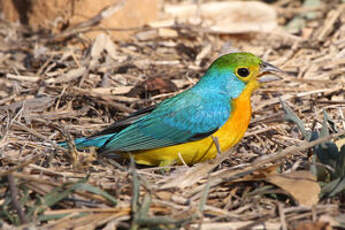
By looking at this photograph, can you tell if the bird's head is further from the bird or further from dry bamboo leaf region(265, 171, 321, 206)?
dry bamboo leaf region(265, 171, 321, 206)

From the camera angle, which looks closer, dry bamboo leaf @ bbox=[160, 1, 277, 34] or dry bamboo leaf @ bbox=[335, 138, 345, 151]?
dry bamboo leaf @ bbox=[335, 138, 345, 151]

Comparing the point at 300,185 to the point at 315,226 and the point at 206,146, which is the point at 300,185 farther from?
the point at 206,146

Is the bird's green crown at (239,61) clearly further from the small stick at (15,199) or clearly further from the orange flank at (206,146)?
the small stick at (15,199)

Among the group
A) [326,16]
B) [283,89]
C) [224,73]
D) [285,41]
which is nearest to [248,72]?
[224,73]

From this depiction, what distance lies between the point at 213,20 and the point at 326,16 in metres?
1.54

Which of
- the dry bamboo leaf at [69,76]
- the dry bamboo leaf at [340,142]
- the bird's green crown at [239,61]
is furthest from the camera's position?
the dry bamboo leaf at [69,76]

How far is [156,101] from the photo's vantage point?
5.16 meters

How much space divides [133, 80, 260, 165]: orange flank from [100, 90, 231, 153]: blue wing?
44 millimetres

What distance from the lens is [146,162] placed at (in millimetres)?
4227

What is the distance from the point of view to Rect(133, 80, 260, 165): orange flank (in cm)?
406

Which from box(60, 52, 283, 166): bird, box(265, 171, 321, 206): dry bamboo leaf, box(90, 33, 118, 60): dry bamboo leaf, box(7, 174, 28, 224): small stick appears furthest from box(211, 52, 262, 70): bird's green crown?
box(7, 174, 28, 224): small stick

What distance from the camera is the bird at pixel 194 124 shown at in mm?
4062

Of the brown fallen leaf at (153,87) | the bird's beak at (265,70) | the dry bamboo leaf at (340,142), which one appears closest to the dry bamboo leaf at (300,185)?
the dry bamboo leaf at (340,142)

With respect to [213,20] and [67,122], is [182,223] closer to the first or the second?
[67,122]
